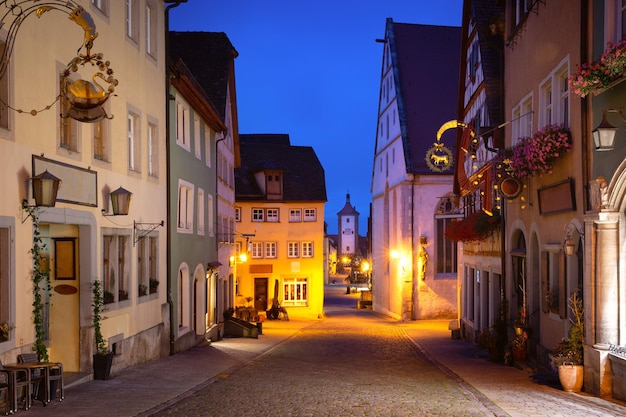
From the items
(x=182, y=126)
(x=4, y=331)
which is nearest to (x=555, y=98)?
(x=182, y=126)

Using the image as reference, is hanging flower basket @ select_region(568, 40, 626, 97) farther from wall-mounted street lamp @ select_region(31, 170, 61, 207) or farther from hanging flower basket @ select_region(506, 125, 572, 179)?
wall-mounted street lamp @ select_region(31, 170, 61, 207)

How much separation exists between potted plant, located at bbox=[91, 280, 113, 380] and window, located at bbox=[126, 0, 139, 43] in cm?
560

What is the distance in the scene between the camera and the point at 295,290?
43.7 meters

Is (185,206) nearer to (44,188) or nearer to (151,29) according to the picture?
(151,29)

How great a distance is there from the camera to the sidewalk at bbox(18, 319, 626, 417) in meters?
10.3

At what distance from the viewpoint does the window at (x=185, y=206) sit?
2045 centimetres

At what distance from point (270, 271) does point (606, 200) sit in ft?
107

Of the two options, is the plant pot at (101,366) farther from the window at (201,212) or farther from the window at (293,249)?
the window at (293,249)

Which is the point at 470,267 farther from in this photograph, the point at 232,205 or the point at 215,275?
the point at 232,205

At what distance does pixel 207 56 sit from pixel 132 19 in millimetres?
13579

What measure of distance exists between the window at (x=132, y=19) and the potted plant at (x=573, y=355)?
33.5ft

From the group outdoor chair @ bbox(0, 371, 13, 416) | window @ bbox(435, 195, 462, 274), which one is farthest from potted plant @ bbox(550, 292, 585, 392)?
window @ bbox(435, 195, 462, 274)

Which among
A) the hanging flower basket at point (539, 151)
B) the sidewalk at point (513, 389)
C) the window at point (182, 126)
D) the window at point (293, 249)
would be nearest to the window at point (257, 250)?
the window at point (293, 249)

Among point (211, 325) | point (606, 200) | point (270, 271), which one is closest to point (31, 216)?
point (606, 200)
